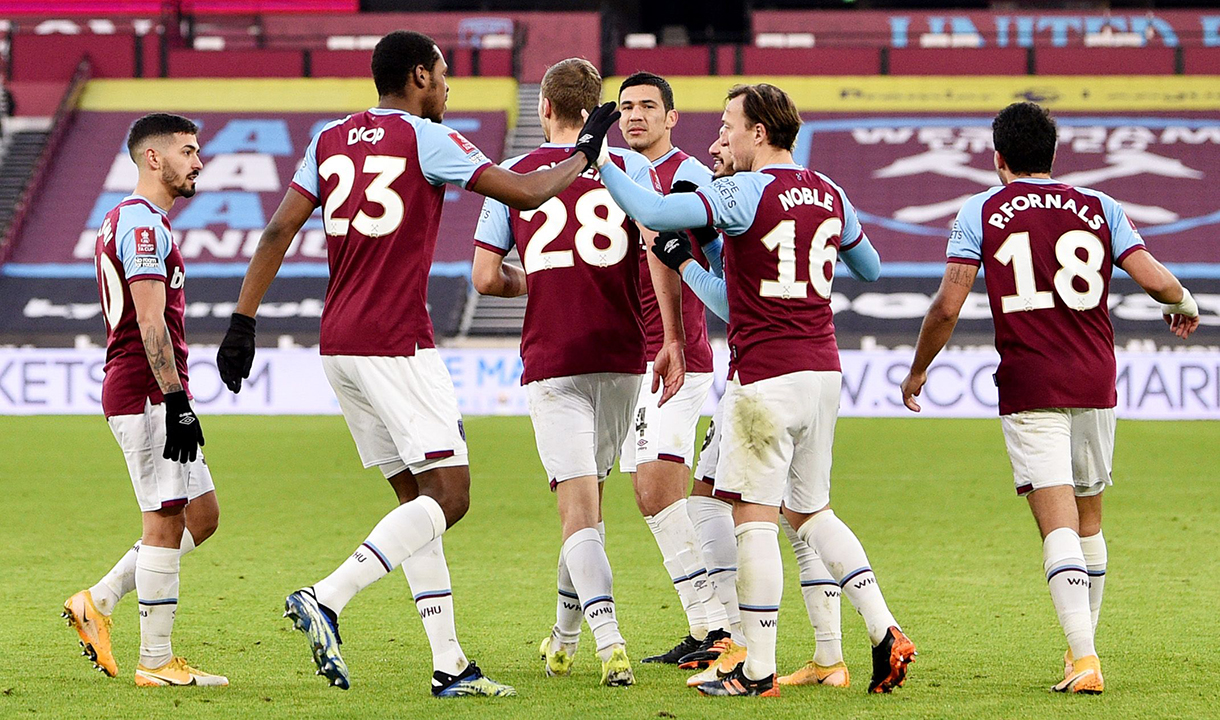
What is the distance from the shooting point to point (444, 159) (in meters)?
4.67

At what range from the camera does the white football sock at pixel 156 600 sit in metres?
5.02

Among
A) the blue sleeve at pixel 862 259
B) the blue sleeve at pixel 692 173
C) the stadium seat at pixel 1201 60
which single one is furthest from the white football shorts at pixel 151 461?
the stadium seat at pixel 1201 60

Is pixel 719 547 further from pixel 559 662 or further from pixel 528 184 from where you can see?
pixel 528 184

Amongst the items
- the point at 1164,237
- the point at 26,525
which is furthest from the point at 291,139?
the point at 26,525

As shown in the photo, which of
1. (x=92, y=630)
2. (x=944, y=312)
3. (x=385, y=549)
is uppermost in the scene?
(x=944, y=312)

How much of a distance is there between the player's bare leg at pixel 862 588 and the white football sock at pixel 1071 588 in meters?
0.60

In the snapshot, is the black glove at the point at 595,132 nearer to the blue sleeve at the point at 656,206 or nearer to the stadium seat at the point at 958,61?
the blue sleeve at the point at 656,206

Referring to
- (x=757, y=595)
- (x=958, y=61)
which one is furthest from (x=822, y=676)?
(x=958, y=61)

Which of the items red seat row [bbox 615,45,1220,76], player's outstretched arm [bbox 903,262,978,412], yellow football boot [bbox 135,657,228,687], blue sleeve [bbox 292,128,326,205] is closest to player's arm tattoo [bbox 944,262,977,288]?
player's outstretched arm [bbox 903,262,978,412]

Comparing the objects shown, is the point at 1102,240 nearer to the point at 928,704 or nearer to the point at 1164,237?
the point at 928,704

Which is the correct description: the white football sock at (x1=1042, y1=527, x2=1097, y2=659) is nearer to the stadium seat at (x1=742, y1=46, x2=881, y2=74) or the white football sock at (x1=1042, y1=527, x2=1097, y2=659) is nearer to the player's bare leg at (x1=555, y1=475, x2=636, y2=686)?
the player's bare leg at (x1=555, y1=475, x2=636, y2=686)

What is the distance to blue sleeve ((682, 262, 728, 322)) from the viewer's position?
4945 millimetres

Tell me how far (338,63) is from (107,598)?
85.9 feet

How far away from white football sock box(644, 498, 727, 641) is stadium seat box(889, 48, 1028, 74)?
25.6 m
